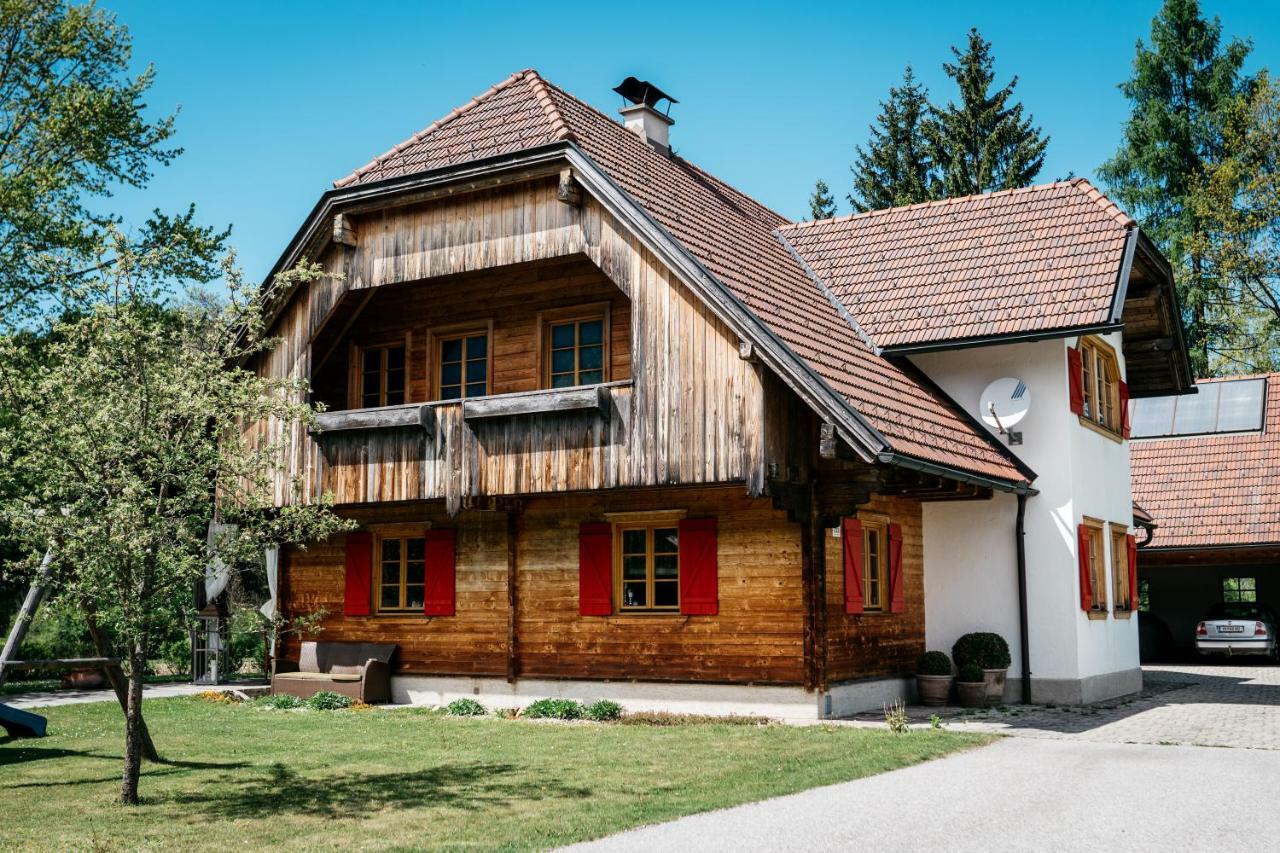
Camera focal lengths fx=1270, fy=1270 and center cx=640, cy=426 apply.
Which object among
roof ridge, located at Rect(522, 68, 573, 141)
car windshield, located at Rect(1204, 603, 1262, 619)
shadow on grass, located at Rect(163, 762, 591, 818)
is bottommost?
shadow on grass, located at Rect(163, 762, 591, 818)

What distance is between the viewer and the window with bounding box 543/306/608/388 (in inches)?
653

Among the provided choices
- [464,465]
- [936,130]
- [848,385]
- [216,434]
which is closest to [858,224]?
[848,385]

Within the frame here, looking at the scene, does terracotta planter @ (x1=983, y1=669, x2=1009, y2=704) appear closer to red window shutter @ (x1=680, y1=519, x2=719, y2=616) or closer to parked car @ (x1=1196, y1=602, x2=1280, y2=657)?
red window shutter @ (x1=680, y1=519, x2=719, y2=616)

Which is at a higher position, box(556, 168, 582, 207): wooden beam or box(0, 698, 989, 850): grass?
box(556, 168, 582, 207): wooden beam

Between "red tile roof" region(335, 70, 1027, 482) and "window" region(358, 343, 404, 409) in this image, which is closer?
"red tile roof" region(335, 70, 1027, 482)

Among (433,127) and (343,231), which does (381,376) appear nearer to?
(343,231)

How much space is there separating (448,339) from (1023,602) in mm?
8568

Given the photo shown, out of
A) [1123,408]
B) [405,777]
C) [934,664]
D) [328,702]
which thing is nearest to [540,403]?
[328,702]

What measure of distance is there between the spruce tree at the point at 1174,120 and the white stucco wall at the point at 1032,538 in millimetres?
22987

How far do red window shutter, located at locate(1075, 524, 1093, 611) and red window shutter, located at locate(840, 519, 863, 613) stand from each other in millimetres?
3106

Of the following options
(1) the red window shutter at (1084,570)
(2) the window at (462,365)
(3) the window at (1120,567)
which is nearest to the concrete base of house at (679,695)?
(1) the red window shutter at (1084,570)

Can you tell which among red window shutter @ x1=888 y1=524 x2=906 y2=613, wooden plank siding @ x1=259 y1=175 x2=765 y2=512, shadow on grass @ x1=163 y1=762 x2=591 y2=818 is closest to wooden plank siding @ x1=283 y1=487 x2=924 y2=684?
red window shutter @ x1=888 y1=524 x2=906 y2=613

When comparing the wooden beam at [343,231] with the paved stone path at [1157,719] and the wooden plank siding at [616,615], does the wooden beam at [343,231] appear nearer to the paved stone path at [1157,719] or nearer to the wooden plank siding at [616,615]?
the wooden plank siding at [616,615]

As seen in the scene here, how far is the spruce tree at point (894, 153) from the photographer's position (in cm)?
3819
